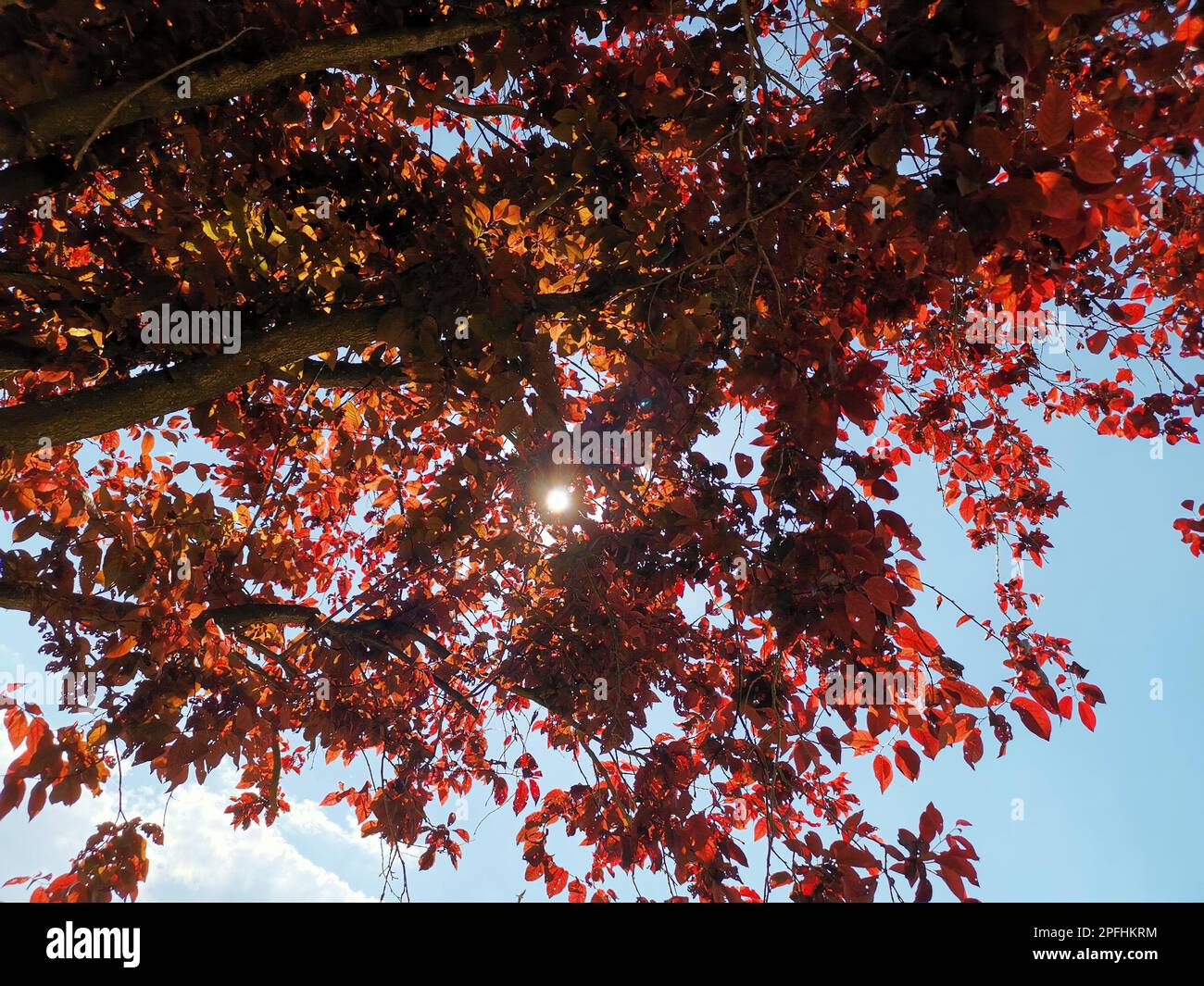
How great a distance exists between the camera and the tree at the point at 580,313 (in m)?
1.73

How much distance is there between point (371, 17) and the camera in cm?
227

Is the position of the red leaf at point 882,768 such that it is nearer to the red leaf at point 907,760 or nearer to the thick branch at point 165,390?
the red leaf at point 907,760

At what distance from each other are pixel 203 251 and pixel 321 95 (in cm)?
116

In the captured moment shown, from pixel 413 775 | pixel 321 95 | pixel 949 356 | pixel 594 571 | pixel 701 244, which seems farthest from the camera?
pixel 413 775

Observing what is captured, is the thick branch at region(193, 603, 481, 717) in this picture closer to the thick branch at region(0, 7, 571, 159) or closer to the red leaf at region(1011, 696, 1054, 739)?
the thick branch at region(0, 7, 571, 159)

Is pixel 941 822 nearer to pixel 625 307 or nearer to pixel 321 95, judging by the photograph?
pixel 625 307

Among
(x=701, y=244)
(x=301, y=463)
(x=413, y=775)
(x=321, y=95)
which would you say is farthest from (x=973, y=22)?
(x=413, y=775)

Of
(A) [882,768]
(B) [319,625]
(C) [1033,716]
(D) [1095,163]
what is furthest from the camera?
(B) [319,625]

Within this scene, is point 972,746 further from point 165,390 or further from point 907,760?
point 165,390

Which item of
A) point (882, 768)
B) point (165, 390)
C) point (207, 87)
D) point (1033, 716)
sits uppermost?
point (207, 87)

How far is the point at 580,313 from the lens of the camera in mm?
2533

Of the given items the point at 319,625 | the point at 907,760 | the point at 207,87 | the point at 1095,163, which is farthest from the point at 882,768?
the point at 207,87

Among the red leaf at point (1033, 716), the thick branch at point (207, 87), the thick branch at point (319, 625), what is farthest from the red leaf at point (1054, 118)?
A: the thick branch at point (319, 625)

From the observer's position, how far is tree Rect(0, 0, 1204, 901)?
173 centimetres
